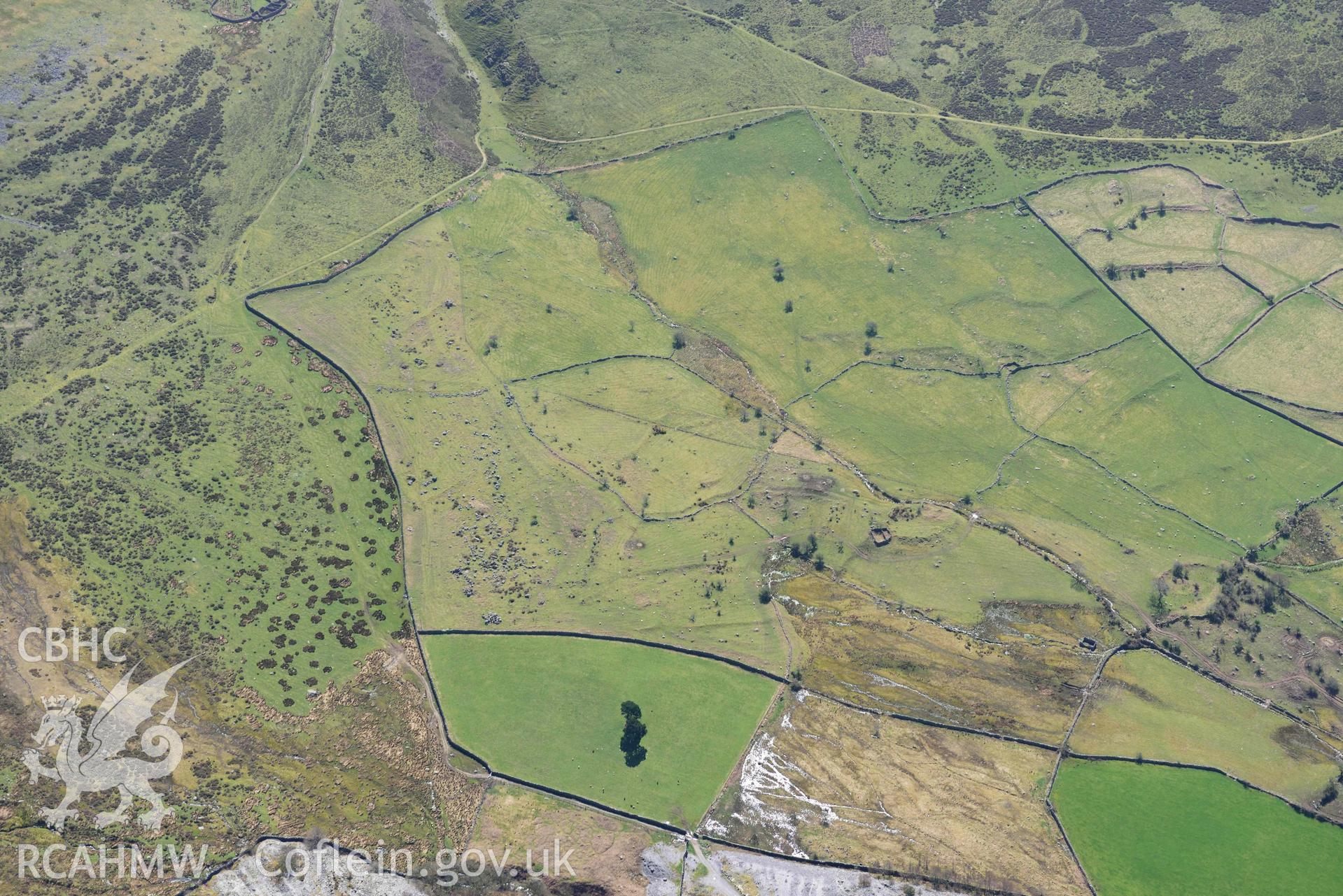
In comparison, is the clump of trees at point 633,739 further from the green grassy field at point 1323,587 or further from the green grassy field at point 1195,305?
the green grassy field at point 1195,305

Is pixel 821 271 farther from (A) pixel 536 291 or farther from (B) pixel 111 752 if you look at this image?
(B) pixel 111 752

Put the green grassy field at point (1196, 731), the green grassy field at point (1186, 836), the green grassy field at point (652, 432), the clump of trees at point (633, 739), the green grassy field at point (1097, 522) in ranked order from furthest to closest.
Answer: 1. the green grassy field at point (652, 432)
2. the green grassy field at point (1097, 522)
3. the green grassy field at point (1196, 731)
4. the clump of trees at point (633, 739)
5. the green grassy field at point (1186, 836)

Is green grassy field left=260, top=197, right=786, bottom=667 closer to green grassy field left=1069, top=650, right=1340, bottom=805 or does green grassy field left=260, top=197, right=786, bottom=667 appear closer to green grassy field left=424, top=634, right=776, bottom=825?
green grassy field left=424, top=634, right=776, bottom=825

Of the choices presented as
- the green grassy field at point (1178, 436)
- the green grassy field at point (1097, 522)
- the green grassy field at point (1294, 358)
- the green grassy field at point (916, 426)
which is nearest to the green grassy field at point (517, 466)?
the green grassy field at point (916, 426)

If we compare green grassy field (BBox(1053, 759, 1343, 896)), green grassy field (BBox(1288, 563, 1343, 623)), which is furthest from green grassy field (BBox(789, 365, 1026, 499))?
green grassy field (BBox(1053, 759, 1343, 896))

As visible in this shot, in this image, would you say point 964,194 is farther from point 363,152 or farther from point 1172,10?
point 363,152

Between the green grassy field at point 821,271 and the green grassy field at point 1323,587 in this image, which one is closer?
the green grassy field at point 1323,587
